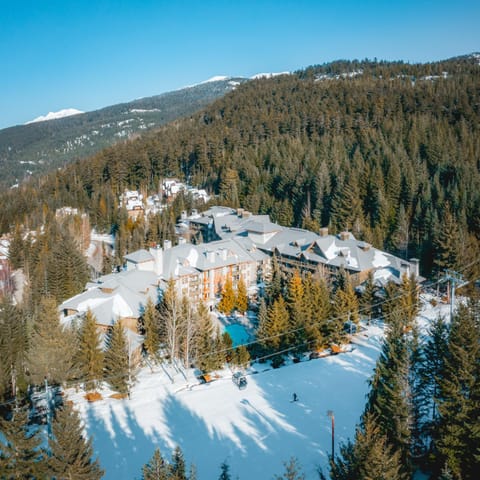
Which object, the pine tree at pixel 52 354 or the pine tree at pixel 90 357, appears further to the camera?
the pine tree at pixel 90 357

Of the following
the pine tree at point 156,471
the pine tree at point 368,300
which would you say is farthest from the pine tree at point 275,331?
the pine tree at point 156,471

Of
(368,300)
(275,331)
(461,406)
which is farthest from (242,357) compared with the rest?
(461,406)

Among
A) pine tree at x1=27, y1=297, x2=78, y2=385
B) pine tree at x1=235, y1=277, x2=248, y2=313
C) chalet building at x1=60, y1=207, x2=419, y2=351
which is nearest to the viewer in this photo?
pine tree at x1=27, y1=297, x2=78, y2=385

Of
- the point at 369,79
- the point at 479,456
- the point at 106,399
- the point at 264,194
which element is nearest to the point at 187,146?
the point at 264,194

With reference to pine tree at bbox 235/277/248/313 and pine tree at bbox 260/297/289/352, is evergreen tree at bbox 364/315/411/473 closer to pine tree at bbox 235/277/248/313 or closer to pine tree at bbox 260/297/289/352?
pine tree at bbox 260/297/289/352

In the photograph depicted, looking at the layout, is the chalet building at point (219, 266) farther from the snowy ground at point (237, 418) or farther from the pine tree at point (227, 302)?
the snowy ground at point (237, 418)

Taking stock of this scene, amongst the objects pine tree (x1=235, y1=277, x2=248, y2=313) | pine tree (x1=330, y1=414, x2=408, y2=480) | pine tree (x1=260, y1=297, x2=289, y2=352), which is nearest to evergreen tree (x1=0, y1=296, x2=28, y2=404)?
pine tree (x1=260, y1=297, x2=289, y2=352)
